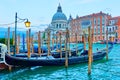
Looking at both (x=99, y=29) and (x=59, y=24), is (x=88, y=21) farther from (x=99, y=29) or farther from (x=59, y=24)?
(x=59, y=24)

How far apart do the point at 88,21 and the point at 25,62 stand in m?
49.2

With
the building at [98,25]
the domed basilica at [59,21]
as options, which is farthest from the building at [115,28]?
the domed basilica at [59,21]

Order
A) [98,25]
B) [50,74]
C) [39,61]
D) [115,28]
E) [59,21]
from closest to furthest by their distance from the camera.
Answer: [50,74], [39,61], [115,28], [98,25], [59,21]

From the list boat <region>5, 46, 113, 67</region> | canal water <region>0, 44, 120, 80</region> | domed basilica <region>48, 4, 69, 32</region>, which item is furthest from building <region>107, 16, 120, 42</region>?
canal water <region>0, 44, 120, 80</region>

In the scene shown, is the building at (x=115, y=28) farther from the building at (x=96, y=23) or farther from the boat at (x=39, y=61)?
the boat at (x=39, y=61)

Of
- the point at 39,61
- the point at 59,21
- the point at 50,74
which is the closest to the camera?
the point at 50,74

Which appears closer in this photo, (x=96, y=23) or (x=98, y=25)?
(x=98, y=25)

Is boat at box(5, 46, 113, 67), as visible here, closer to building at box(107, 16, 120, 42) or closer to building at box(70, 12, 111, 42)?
building at box(107, 16, 120, 42)

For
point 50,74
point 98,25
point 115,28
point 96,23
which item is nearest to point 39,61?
point 50,74

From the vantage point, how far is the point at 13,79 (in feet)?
37.6

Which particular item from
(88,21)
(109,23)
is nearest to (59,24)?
(88,21)

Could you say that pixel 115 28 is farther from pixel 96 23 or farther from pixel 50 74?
pixel 50 74

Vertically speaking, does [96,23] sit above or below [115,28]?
above

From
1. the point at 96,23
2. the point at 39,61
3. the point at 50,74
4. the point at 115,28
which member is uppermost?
the point at 96,23
